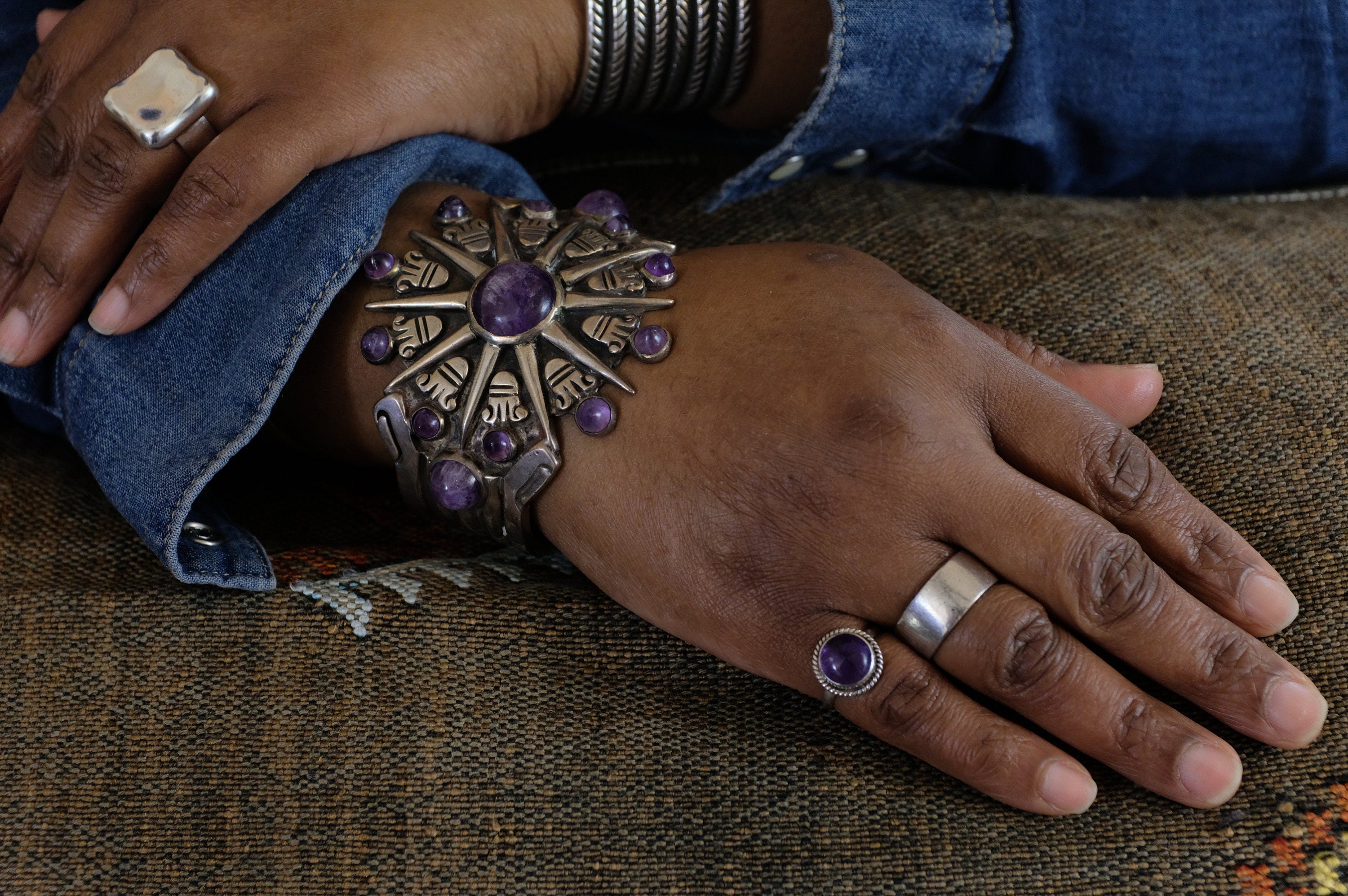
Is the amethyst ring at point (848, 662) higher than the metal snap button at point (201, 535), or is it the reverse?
the metal snap button at point (201, 535)

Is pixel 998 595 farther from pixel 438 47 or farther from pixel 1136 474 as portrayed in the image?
pixel 438 47

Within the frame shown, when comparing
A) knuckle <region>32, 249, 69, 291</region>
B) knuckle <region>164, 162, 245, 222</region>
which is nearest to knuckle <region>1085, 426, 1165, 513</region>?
knuckle <region>164, 162, 245, 222</region>

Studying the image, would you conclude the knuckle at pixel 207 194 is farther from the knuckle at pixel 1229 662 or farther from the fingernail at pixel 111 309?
the knuckle at pixel 1229 662

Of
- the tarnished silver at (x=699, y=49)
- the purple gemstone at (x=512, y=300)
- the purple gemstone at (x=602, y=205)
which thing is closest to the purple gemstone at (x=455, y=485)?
the purple gemstone at (x=512, y=300)

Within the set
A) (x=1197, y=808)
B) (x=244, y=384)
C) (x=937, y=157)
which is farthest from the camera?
(x=937, y=157)

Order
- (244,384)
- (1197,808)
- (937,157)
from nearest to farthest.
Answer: (1197,808), (244,384), (937,157)

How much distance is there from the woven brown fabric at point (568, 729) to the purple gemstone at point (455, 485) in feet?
0.24

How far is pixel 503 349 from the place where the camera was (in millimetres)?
731

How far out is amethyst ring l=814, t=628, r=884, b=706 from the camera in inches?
25.4

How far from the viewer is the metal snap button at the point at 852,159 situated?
3.25ft

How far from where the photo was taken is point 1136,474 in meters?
0.68

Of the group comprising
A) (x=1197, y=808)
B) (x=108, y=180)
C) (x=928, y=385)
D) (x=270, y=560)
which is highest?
(x=108, y=180)

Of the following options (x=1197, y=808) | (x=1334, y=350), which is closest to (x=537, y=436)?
(x=1197, y=808)

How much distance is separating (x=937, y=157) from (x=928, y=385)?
0.47 meters
